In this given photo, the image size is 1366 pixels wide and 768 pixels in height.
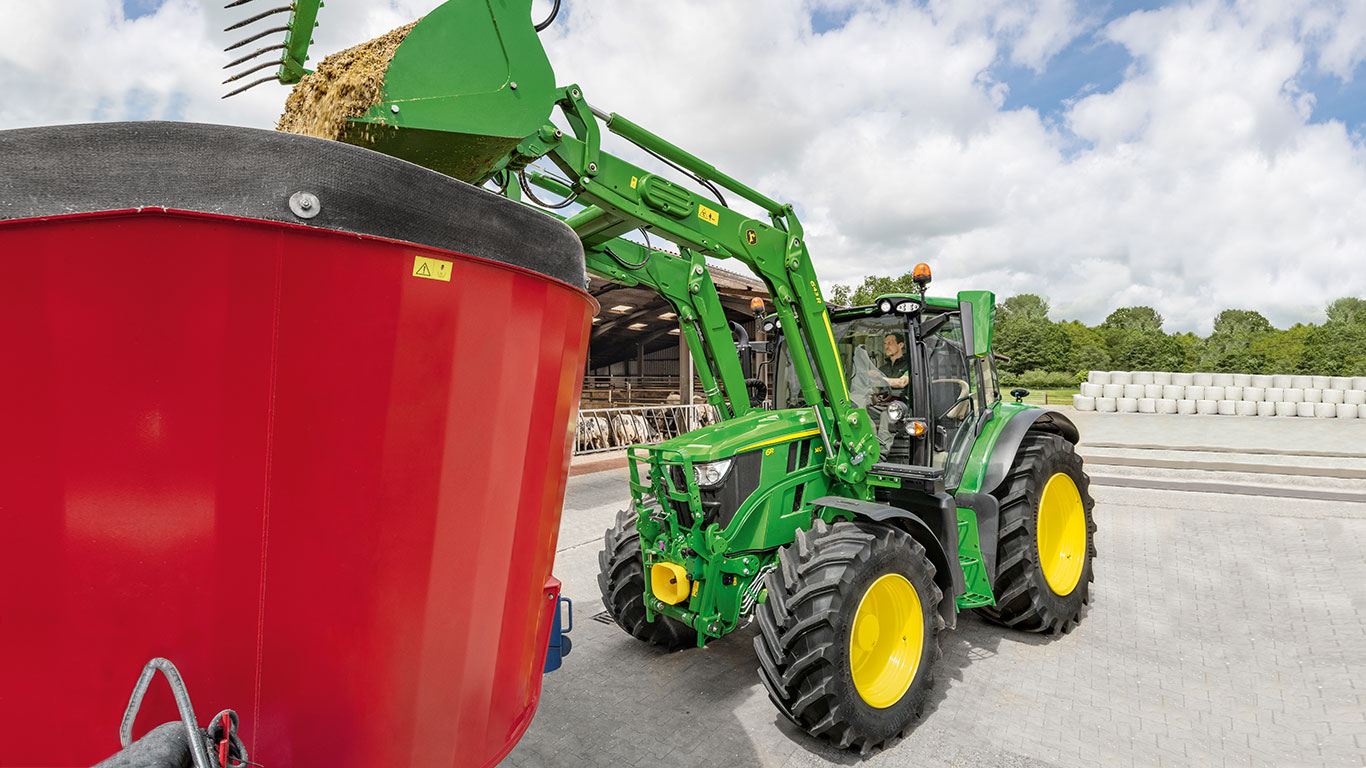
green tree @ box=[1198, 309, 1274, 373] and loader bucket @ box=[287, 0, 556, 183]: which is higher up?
green tree @ box=[1198, 309, 1274, 373]

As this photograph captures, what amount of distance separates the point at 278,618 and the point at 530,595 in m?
0.58

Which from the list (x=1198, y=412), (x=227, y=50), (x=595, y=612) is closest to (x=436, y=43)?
(x=227, y=50)

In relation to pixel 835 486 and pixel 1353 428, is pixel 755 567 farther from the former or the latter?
pixel 1353 428

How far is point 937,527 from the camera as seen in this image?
4.34 metres

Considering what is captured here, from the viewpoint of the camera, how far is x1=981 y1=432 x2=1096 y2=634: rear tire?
4738 millimetres

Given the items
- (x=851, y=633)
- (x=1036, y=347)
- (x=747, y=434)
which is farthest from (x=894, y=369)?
(x=1036, y=347)

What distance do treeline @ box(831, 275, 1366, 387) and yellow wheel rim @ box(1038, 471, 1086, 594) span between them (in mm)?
28435

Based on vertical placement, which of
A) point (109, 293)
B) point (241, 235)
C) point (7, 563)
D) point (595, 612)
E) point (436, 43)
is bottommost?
point (595, 612)

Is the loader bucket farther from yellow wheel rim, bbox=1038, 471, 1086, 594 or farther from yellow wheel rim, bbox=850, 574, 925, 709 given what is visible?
yellow wheel rim, bbox=1038, 471, 1086, 594

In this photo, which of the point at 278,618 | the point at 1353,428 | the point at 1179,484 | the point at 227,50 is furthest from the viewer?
the point at 1353,428

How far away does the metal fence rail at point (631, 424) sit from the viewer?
14.8 m

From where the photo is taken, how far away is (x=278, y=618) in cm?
118

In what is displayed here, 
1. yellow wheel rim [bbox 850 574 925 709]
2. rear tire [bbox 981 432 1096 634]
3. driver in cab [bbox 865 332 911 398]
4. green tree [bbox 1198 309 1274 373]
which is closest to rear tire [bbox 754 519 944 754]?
yellow wheel rim [bbox 850 574 925 709]

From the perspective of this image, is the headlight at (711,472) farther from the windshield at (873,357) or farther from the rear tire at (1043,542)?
the rear tire at (1043,542)
